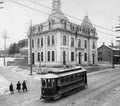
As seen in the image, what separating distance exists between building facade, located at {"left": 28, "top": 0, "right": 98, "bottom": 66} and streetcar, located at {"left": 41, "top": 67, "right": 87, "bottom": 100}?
714 inches

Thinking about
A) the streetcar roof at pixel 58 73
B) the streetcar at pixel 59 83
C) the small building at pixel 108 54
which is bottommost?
the streetcar at pixel 59 83

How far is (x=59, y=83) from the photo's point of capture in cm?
1376

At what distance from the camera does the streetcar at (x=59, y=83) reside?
13.2 m

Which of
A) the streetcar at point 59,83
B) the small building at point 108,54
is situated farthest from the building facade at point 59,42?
the small building at point 108,54

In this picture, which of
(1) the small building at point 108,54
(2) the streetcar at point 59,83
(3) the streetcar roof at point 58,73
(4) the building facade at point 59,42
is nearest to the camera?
(2) the streetcar at point 59,83

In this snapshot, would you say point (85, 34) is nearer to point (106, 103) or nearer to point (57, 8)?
point (57, 8)

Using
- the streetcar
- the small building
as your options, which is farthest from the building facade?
the small building

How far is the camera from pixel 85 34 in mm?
44312

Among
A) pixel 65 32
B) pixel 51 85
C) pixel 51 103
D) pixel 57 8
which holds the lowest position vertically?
pixel 51 103

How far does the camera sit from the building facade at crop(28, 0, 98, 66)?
3472 centimetres

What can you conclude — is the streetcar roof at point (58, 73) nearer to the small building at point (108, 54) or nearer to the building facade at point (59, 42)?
the building facade at point (59, 42)

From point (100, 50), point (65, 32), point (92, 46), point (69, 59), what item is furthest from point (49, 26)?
point (100, 50)

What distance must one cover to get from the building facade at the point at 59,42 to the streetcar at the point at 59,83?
18134 mm

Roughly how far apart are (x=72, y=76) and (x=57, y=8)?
26.6 metres
